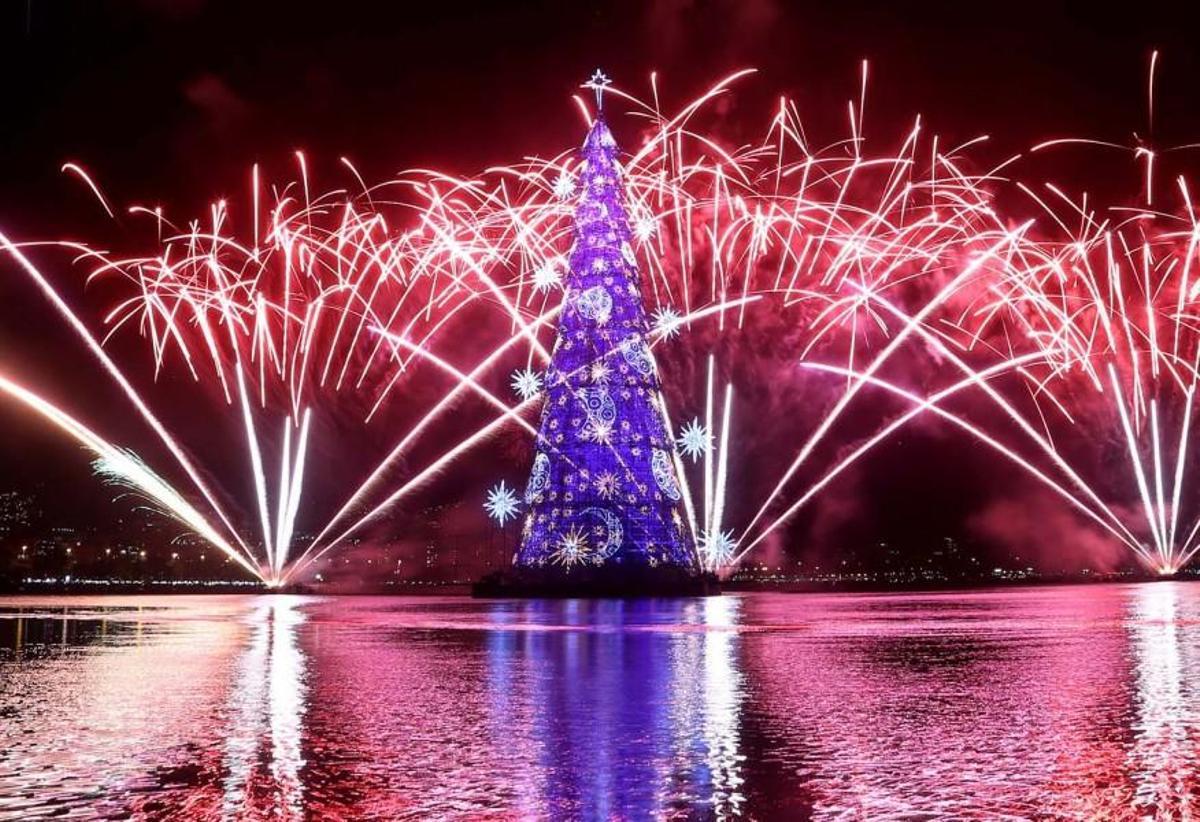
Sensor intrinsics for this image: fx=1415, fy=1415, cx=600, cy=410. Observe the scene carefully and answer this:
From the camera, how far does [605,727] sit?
45.6 feet

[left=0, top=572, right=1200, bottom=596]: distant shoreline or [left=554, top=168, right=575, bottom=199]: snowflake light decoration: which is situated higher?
[left=554, top=168, right=575, bottom=199]: snowflake light decoration

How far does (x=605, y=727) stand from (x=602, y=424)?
3185 centimetres

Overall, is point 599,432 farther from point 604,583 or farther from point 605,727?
point 605,727

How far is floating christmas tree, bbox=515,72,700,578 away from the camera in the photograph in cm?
4572

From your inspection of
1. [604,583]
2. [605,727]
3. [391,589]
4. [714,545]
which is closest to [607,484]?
[604,583]

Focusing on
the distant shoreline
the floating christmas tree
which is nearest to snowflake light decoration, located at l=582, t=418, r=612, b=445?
the floating christmas tree

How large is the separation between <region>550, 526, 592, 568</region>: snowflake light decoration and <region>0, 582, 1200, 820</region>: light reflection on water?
1769 centimetres

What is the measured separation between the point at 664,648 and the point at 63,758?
14201 millimetres

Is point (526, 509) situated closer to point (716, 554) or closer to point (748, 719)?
point (716, 554)

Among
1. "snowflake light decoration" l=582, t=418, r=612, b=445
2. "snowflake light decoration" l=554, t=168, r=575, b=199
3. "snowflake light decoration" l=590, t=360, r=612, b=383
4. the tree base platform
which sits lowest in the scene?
the tree base platform

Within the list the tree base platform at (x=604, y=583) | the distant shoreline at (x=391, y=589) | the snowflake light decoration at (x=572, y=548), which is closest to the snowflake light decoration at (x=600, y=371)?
the snowflake light decoration at (x=572, y=548)

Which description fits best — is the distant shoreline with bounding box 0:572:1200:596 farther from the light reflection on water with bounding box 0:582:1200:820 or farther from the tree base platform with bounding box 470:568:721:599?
the light reflection on water with bounding box 0:582:1200:820

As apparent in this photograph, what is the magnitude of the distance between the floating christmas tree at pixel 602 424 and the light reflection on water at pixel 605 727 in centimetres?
1752

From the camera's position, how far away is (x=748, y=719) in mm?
14641
